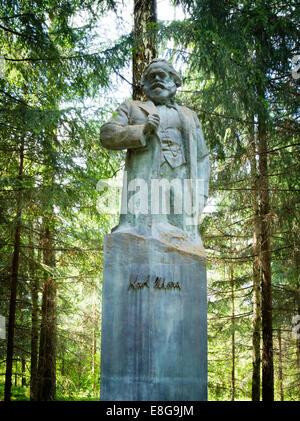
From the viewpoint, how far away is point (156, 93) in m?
5.02

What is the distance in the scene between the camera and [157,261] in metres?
4.30

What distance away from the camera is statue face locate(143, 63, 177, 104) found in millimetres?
4988

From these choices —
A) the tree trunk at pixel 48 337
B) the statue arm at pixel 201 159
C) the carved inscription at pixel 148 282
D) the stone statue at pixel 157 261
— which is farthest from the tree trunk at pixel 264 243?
the carved inscription at pixel 148 282

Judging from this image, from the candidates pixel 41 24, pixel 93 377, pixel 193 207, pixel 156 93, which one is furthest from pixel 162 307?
pixel 93 377

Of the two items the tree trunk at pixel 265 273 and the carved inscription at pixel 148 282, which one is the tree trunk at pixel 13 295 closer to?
the carved inscription at pixel 148 282

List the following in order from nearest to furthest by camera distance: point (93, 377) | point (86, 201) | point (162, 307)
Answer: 1. point (162, 307)
2. point (86, 201)
3. point (93, 377)

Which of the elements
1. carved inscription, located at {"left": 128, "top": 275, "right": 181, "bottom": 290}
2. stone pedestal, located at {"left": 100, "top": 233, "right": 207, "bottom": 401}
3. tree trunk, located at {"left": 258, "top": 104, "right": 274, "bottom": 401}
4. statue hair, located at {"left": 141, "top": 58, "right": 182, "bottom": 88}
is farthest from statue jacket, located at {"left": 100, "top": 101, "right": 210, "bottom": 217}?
tree trunk, located at {"left": 258, "top": 104, "right": 274, "bottom": 401}

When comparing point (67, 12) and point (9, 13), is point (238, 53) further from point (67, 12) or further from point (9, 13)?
point (9, 13)

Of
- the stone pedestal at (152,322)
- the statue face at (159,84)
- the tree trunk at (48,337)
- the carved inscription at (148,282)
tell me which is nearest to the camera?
the stone pedestal at (152,322)

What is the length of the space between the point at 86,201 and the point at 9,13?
3.90 metres

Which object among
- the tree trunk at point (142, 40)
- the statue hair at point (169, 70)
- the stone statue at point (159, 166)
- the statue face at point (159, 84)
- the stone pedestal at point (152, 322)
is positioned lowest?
the stone pedestal at point (152, 322)

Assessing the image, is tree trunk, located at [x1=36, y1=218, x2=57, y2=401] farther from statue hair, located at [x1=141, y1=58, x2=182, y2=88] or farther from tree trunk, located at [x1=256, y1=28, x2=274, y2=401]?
statue hair, located at [x1=141, y1=58, x2=182, y2=88]

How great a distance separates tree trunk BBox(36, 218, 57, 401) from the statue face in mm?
6194

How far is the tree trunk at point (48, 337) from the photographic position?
10852mm
